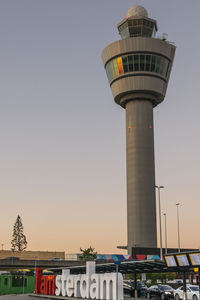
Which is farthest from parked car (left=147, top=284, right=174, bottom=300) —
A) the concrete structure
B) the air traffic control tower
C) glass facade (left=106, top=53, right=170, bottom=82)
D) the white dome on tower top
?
the white dome on tower top

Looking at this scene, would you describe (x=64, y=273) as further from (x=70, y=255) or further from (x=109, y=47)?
(x=109, y=47)

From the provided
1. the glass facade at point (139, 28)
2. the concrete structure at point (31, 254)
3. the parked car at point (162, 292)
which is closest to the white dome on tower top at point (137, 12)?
the glass facade at point (139, 28)

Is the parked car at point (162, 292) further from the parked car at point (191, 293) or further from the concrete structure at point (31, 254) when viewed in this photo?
the concrete structure at point (31, 254)

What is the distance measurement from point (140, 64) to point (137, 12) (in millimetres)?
19656

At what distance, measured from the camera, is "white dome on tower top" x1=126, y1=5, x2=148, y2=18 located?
121 meters

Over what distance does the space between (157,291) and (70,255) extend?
48.9 m

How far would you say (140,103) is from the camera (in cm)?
11288

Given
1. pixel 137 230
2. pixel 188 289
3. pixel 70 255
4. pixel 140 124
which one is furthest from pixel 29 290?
pixel 140 124

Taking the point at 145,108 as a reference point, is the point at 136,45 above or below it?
above

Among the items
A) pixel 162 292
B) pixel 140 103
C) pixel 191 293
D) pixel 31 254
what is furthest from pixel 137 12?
pixel 191 293

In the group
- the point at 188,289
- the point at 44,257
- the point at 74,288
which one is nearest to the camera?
the point at 74,288

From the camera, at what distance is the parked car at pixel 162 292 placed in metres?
52.2

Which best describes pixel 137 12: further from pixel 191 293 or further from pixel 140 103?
pixel 191 293

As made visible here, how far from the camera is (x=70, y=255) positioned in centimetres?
10100
